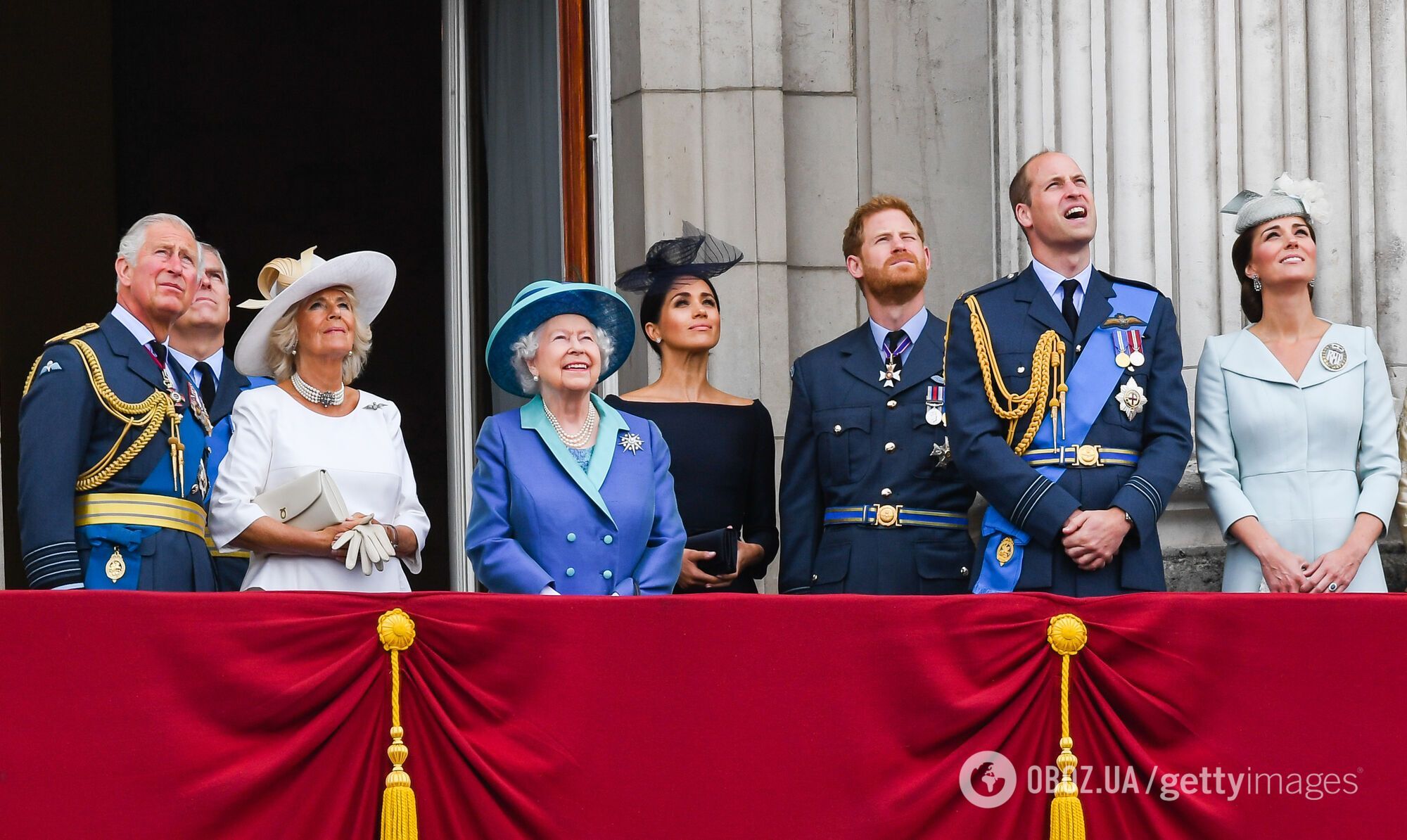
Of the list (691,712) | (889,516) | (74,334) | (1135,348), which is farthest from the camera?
(889,516)

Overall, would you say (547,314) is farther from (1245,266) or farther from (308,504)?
(1245,266)

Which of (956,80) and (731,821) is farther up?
(956,80)

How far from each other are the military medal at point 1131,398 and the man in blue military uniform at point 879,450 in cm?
46

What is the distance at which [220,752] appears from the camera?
398 centimetres

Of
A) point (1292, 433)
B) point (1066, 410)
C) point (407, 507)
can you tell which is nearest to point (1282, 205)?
point (1292, 433)

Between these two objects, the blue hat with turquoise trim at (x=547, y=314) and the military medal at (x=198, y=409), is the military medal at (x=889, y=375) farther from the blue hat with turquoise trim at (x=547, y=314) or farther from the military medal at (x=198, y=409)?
the military medal at (x=198, y=409)

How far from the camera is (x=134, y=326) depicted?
191 inches

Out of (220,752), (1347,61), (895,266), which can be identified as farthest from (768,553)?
(1347,61)

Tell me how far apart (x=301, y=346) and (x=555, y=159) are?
2.30m

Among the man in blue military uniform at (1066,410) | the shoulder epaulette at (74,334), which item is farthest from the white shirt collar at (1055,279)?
the shoulder epaulette at (74,334)

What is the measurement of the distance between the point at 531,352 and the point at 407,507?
52 centimetres

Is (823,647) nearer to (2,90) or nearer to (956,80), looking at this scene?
(956,80)

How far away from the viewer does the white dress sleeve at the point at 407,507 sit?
16.1ft

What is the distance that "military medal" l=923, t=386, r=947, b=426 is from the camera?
5301 mm
